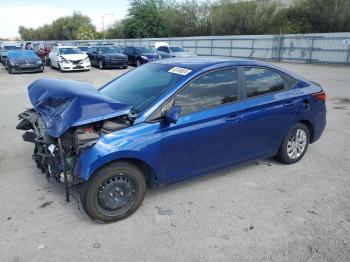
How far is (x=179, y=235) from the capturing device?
3285mm

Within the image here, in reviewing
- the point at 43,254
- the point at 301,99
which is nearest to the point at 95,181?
the point at 43,254

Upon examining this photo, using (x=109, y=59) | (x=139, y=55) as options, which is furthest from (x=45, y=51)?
(x=139, y=55)

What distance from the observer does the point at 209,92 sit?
12.9 ft

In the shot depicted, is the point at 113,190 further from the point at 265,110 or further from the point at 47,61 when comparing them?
the point at 47,61

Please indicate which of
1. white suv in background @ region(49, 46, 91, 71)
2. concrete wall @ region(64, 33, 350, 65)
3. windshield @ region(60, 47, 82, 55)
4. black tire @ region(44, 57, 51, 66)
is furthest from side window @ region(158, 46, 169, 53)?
black tire @ region(44, 57, 51, 66)

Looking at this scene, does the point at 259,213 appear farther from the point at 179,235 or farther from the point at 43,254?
the point at 43,254

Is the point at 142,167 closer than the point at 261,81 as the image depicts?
Yes

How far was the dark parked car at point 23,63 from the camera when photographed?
60.4 feet

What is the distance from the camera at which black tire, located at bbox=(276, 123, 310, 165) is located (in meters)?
4.80

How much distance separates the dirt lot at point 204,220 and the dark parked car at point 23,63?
1539 cm

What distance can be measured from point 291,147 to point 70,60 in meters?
17.1

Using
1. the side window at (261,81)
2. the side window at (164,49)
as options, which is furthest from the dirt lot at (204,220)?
the side window at (164,49)

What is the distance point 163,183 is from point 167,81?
1.21 meters

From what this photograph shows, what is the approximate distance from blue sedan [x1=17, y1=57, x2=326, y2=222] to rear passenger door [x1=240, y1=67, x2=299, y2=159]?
0.01 metres
